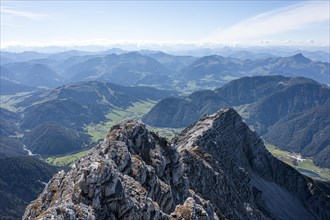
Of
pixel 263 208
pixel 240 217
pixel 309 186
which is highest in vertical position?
pixel 240 217

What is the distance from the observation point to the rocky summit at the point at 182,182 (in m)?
40.6

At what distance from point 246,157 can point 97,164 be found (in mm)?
120005

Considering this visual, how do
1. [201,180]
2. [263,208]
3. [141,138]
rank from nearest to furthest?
[141,138] < [201,180] < [263,208]

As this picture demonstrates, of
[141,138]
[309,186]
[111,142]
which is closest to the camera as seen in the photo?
[111,142]

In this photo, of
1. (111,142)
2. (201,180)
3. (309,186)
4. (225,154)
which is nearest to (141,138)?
(111,142)

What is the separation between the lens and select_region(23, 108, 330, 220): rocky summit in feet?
133

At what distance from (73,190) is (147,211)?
28.6 feet

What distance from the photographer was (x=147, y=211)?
42719 millimetres

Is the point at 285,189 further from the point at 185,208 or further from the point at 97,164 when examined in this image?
the point at 97,164

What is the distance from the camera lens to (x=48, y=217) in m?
32.6

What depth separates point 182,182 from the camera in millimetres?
72125

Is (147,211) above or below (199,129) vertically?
above

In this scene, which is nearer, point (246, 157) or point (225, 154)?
point (225, 154)

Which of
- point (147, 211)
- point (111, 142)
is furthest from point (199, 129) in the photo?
point (147, 211)
